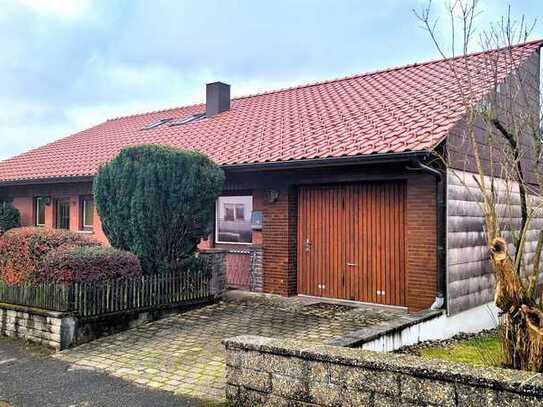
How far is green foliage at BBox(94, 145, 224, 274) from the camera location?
29.3 feet

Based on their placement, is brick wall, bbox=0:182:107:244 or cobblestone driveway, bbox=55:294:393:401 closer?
cobblestone driveway, bbox=55:294:393:401

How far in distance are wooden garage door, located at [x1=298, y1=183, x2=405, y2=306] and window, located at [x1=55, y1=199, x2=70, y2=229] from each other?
28.0 feet

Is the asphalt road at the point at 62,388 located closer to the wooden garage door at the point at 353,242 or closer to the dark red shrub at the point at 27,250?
the dark red shrub at the point at 27,250

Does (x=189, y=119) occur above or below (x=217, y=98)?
below

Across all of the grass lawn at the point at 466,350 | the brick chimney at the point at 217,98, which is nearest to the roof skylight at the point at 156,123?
the brick chimney at the point at 217,98

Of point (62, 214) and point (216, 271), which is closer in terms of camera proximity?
point (216, 271)

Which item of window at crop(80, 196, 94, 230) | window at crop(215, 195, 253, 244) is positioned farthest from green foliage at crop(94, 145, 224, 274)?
window at crop(80, 196, 94, 230)

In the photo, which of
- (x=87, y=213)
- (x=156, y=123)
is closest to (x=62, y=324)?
(x=87, y=213)

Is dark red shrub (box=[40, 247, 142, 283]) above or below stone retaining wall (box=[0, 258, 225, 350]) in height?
above

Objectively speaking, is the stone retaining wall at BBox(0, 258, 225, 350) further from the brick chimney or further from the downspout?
the brick chimney

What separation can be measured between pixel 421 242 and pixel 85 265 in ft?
17.8

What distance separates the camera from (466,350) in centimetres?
730

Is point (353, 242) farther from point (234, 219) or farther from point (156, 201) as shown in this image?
point (156, 201)

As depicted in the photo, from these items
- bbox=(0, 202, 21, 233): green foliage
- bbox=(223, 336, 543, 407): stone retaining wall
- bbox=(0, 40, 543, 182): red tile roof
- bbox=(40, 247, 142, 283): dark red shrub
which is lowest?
bbox=(223, 336, 543, 407): stone retaining wall
